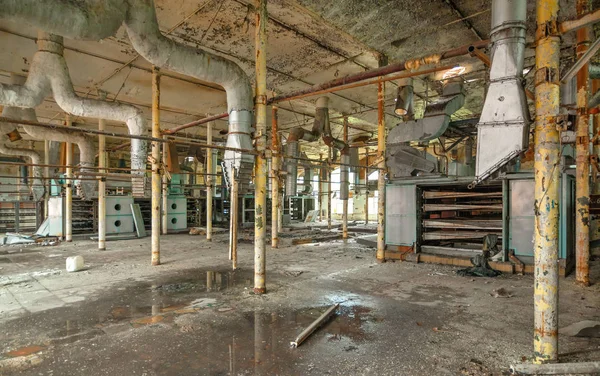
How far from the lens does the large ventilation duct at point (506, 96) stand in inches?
102

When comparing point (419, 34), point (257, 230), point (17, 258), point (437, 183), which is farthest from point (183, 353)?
point (17, 258)

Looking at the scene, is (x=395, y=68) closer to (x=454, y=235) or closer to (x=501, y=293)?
(x=501, y=293)

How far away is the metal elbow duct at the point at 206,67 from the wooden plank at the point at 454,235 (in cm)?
464

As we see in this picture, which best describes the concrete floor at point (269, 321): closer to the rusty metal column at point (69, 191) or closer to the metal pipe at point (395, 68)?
the metal pipe at point (395, 68)

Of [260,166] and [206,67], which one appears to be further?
[260,166]

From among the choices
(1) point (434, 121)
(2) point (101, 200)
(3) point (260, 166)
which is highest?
(1) point (434, 121)

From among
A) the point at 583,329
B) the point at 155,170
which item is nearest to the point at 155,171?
the point at 155,170

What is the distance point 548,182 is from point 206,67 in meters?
4.06

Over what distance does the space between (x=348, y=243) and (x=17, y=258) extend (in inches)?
329

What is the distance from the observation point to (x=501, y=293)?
4.46 meters

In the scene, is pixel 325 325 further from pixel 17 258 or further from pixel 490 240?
pixel 17 258

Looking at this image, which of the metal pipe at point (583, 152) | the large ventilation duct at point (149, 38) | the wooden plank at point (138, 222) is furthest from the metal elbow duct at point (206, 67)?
the wooden plank at point (138, 222)

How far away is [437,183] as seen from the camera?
6.91 m

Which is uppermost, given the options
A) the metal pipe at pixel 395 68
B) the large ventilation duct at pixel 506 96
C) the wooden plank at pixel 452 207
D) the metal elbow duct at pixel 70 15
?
the metal elbow duct at pixel 70 15
